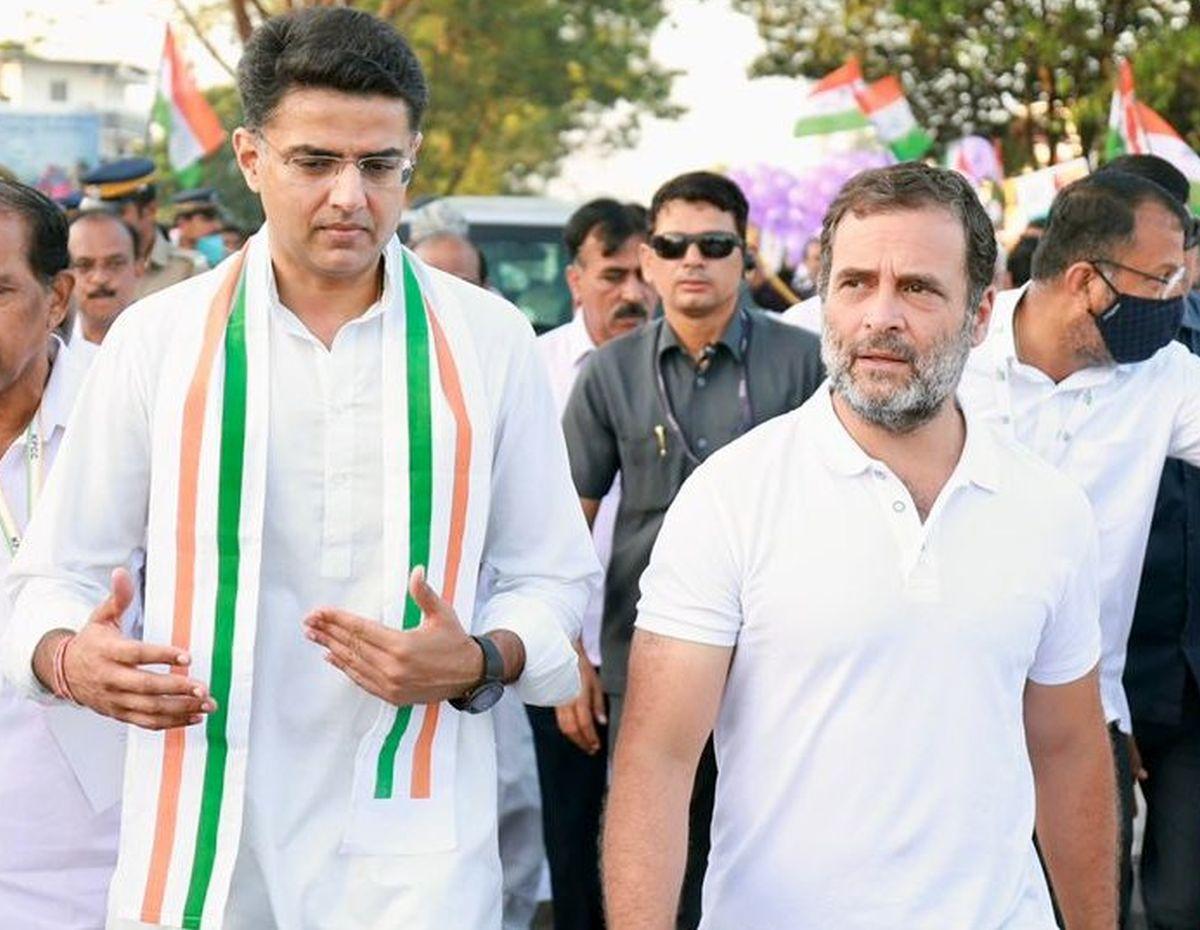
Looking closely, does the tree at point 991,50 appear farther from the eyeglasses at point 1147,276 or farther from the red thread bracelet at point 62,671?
Result: the red thread bracelet at point 62,671

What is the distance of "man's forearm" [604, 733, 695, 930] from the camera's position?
382cm

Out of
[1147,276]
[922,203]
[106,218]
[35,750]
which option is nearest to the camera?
[922,203]

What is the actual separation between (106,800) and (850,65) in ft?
44.5

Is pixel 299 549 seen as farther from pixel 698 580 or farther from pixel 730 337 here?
pixel 730 337

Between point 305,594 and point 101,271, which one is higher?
point 101,271

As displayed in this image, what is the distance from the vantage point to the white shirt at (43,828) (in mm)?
4480

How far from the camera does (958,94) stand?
110ft

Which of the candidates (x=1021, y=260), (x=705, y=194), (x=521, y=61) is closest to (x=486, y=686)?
(x=705, y=194)

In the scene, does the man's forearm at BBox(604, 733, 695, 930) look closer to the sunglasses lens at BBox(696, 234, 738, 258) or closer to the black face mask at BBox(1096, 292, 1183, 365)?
the black face mask at BBox(1096, 292, 1183, 365)

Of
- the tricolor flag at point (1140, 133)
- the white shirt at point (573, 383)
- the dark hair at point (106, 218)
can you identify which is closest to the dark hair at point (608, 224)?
the white shirt at point (573, 383)

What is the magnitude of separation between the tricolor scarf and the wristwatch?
6 centimetres

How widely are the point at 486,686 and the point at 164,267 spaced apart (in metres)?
7.11

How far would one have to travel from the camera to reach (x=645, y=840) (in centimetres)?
384

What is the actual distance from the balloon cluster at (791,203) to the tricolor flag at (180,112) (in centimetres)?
401
